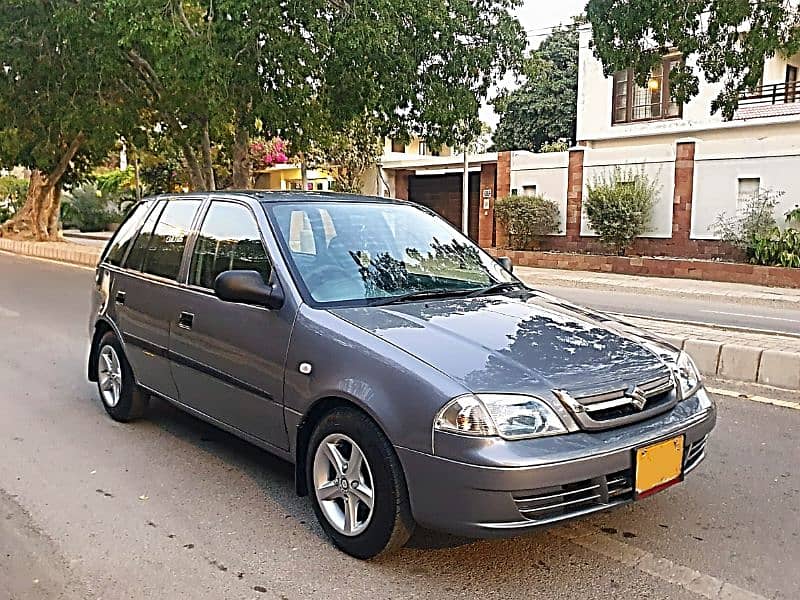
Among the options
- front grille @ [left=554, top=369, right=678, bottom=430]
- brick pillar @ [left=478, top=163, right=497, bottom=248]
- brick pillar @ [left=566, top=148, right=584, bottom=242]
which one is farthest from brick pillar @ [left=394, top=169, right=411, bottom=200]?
front grille @ [left=554, top=369, right=678, bottom=430]

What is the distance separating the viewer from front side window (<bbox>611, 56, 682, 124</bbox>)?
78.5 feet

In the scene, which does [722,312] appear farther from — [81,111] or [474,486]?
[81,111]

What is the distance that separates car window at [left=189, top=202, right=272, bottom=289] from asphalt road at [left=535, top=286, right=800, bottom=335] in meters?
7.78

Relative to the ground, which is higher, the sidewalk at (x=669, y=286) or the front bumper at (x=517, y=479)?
the front bumper at (x=517, y=479)

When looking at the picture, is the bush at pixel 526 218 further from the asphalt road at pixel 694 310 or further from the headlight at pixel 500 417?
the headlight at pixel 500 417

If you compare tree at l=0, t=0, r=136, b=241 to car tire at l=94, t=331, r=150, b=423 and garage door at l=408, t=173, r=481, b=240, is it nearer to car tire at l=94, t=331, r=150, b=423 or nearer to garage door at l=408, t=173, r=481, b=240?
car tire at l=94, t=331, r=150, b=423

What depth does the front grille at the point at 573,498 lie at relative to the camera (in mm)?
3057

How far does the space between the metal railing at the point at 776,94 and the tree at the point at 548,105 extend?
1234 centimetres

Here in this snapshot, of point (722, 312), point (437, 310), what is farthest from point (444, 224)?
point (722, 312)

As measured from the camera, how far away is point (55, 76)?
53.4 feet

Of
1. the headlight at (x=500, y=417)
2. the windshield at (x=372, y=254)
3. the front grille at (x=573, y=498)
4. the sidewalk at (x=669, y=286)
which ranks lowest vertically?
the sidewalk at (x=669, y=286)

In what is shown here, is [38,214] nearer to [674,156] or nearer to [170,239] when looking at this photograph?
[674,156]

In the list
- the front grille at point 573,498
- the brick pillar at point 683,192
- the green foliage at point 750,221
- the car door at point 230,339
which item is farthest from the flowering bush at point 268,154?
the front grille at point 573,498

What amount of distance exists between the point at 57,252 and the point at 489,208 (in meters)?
12.3
